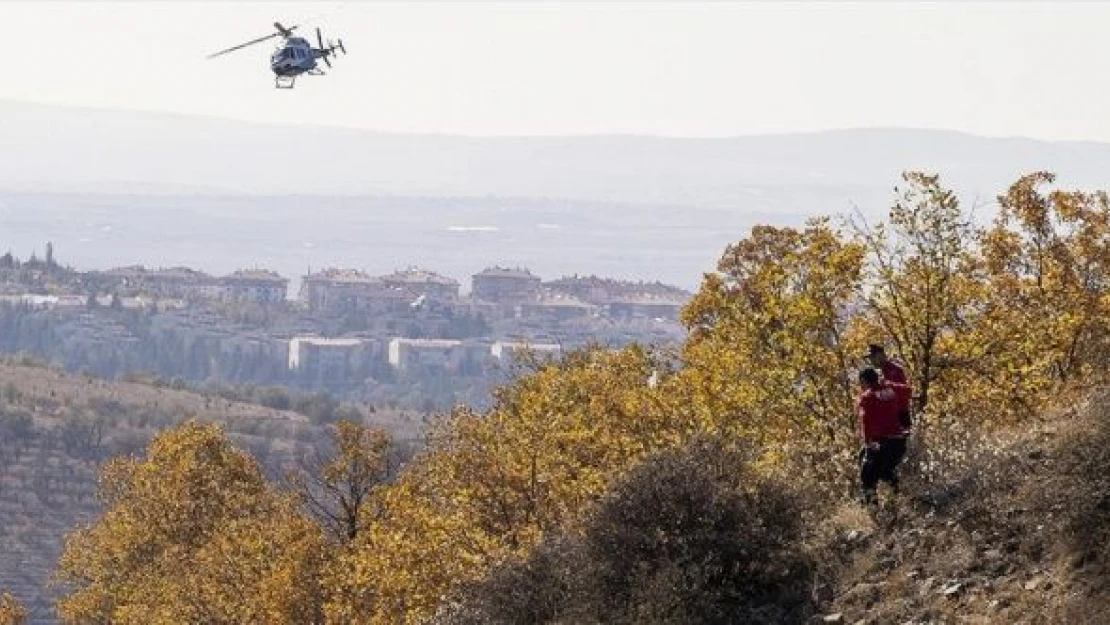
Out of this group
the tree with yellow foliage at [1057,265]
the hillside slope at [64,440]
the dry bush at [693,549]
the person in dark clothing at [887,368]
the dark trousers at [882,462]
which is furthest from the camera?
the hillside slope at [64,440]

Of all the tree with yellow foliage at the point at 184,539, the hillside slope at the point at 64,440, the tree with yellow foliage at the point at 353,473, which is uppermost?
the tree with yellow foliage at the point at 353,473

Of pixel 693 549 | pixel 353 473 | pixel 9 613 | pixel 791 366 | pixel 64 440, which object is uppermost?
pixel 791 366

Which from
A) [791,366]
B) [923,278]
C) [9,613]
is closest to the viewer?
[923,278]

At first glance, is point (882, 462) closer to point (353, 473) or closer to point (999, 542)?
point (999, 542)

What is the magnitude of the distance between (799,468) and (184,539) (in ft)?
107

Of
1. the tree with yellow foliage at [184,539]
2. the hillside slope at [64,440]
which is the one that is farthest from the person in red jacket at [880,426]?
the hillside slope at [64,440]

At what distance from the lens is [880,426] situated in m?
18.8

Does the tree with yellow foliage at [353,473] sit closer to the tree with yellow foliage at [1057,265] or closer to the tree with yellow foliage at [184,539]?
the tree with yellow foliage at [184,539]

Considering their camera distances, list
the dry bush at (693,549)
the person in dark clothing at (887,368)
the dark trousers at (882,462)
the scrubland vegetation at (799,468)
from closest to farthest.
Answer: the scrubland vegetation at (799,468), the dry bush at (693,549), the dark trousers at (882,462), the person in dark clothing at (887,368)

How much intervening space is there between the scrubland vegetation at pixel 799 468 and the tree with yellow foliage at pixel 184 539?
2.99 feet

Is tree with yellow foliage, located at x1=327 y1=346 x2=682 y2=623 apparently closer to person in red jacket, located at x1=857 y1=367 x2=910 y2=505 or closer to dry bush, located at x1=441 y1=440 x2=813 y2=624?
dry bush, located at x1=441 y1=440 x2=813 y2=624

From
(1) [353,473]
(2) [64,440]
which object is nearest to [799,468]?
(1) [353,473]

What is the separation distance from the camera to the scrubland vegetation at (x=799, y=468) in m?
17.6

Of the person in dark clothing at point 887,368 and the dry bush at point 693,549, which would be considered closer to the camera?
the dry bush at point 693,549
